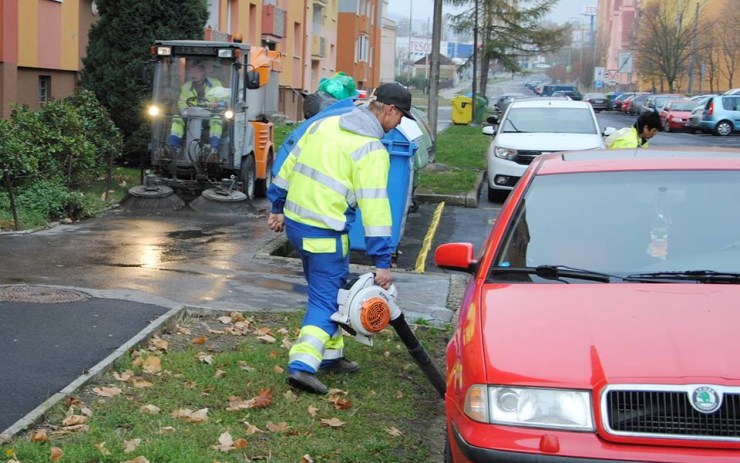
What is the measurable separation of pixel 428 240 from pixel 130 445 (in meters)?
8.14

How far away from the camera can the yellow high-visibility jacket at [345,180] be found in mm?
5699

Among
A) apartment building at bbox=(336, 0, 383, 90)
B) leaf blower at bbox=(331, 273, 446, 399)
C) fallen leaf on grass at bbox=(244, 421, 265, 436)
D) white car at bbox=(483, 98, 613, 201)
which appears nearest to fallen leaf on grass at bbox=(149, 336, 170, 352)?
leaf blower at bbox=(331, 273, 446, 399)

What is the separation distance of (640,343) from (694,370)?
245 mm

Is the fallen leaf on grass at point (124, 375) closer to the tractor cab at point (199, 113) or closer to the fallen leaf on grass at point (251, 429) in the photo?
the fallen leaf on grass at point (251, 429)

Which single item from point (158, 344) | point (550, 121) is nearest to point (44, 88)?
point (550, 121)

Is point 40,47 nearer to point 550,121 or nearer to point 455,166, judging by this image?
point 455,166

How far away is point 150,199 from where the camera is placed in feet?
46.2

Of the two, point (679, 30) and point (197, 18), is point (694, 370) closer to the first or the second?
point (197, 18)

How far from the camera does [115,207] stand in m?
14.1

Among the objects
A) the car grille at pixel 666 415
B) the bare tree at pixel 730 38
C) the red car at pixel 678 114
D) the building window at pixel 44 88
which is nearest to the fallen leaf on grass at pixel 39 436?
the car grille at pixel 666 415

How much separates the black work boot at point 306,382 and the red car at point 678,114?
38.5m

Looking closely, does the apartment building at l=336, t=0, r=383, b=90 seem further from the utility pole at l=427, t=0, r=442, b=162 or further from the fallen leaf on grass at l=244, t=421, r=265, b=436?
the fallen leaf on grass at l=244, t=421, r=265, b=436

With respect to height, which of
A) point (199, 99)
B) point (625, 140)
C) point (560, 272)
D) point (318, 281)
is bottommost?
point (318, 281)

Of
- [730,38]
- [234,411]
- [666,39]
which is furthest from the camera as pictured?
[666,39]
